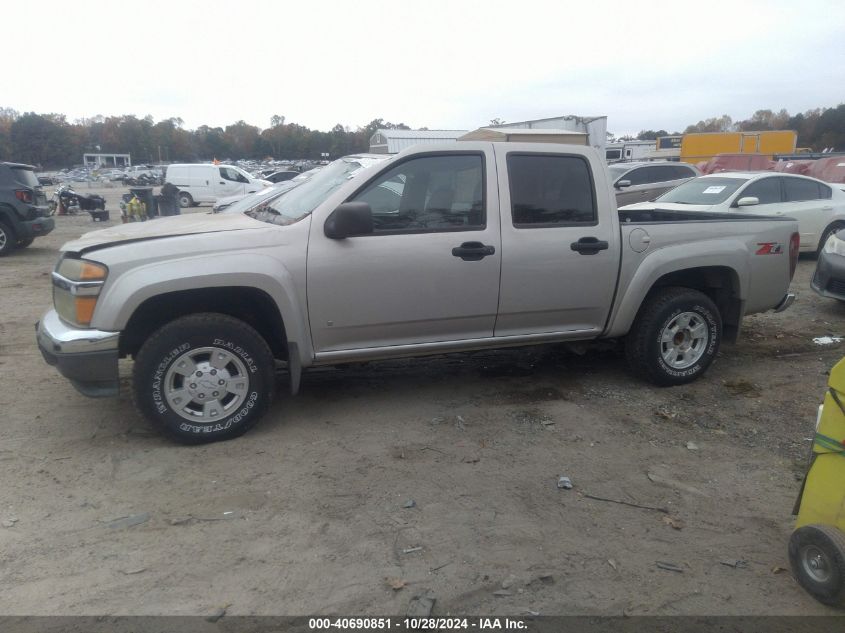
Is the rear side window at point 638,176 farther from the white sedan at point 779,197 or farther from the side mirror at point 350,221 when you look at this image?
the side mirror at point 350,221

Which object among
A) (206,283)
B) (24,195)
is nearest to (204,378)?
(206,283)

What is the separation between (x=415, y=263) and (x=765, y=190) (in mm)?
8900

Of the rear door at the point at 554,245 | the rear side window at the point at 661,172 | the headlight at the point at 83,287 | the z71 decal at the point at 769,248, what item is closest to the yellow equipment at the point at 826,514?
the rear door at the point at 554,245

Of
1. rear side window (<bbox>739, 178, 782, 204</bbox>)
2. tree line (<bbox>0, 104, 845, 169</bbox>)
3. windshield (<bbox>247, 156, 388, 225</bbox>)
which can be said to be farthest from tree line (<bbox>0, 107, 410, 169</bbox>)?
windshield (<bbox>247, 156, 388, 225</bbox>)

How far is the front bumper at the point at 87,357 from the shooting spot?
4.03 metres

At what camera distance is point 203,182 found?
26188 millimetres

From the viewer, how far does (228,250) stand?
4.24 metres

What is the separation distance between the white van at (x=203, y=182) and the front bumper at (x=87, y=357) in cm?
2290

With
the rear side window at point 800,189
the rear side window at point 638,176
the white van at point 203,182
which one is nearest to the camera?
the rear side window at point 800,189

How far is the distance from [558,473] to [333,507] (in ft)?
4.42

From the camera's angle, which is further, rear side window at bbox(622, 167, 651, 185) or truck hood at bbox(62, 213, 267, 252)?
rear side window at bbox(622, 167, 651, 185)

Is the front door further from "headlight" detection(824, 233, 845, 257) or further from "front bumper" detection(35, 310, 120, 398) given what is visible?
"headlight" detection(824, 233, 845, 257)

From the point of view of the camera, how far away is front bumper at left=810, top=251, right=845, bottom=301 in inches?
304

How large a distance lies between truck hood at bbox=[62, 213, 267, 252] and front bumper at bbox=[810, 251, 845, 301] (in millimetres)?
6546
